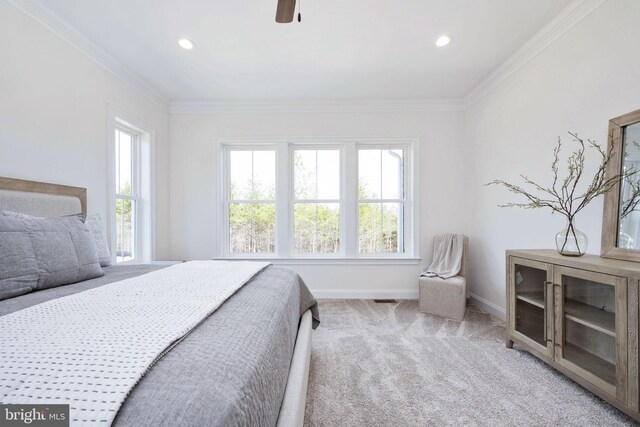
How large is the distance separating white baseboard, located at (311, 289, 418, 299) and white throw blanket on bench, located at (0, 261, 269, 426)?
8.29 ft

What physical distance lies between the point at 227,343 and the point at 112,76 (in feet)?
9.91

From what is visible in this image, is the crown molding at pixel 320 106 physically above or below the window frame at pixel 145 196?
above

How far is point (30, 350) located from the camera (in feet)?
2.06

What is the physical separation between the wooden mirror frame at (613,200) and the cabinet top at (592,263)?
0.08 metres

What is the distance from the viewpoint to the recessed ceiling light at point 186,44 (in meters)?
2.32

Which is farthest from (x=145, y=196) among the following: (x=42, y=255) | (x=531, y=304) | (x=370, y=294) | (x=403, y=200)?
(x=531, y=304)

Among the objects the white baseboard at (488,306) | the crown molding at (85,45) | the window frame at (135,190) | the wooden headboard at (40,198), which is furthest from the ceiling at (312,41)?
the white baseboard at (488,306)

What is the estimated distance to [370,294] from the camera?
11.6 ft

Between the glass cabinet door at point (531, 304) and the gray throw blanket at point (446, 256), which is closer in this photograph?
the glass cabinet door at point (531, 304)

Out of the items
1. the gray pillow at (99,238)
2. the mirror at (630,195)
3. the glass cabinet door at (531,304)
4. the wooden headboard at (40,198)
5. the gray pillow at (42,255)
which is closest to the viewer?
the gray pillow at (42,255)

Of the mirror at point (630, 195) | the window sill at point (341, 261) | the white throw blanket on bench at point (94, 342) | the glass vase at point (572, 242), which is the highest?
the mirror at point (630, 195)

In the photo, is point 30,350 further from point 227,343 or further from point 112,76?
point 112,76

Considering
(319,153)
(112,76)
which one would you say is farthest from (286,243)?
(112,76)

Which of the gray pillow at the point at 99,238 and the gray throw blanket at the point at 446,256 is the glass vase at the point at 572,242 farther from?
the gray pillow at the point at 99,238
